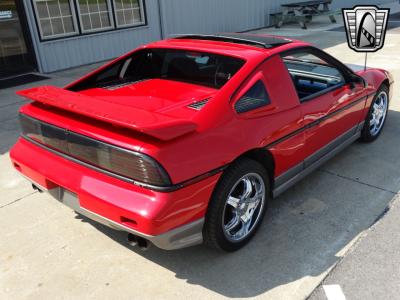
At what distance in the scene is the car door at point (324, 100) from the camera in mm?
3441

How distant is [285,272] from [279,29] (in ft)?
45.4

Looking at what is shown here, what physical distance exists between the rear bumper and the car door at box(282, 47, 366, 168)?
1336 mm

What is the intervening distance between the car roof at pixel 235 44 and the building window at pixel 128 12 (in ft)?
23.4

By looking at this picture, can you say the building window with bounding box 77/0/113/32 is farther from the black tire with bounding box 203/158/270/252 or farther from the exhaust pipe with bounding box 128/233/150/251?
the exhaust pipe with bounding box 128/233/150/251

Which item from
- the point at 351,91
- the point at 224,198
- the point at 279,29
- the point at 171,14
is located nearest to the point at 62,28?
the point at 171,14

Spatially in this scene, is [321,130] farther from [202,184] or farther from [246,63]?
[202,184]

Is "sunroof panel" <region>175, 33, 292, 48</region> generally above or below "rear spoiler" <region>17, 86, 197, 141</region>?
above

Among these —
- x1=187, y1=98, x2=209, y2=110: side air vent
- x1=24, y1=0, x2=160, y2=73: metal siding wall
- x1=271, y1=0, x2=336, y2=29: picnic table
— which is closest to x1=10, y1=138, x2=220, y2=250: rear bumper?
x1=187, y1=98, x2=209, y2=110: side air vent

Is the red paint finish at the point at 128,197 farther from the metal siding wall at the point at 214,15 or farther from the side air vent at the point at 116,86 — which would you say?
the metal siding wall at the point at 214,15

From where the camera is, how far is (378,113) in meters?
4.85

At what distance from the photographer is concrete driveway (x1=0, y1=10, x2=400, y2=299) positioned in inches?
103

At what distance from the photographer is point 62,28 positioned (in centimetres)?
910

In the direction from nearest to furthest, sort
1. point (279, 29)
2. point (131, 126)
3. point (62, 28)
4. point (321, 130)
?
point (131, 126)
point (321, 130)
point (62, 28)
point (279, 29)

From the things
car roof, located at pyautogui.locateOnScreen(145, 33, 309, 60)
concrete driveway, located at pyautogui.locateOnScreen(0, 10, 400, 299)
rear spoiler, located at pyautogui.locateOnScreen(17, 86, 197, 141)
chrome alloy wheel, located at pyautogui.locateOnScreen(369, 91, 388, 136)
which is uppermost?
car roof, located at pyautogui.locateOnScreen(145, 33, 309, 60)
